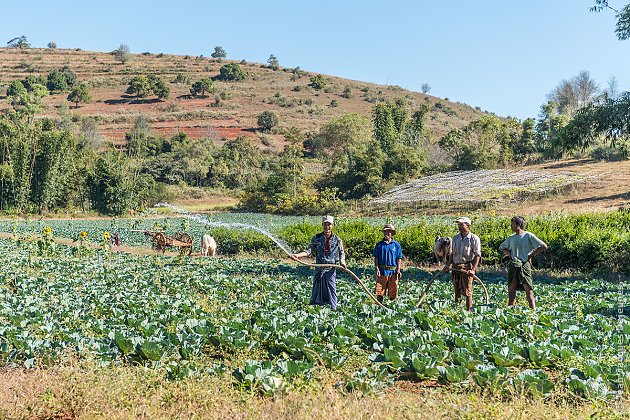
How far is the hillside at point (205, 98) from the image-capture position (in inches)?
3433

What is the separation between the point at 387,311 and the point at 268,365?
10.7 feet

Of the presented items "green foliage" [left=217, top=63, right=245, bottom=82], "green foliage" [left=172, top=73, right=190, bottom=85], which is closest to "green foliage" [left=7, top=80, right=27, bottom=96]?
"green foliage" [left=172, top=73, right=190, bottom=85]

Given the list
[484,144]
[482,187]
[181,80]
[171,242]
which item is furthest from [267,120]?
[171,242]

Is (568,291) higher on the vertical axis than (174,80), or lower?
lower

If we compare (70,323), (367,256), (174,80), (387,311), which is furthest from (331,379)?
(174,80)

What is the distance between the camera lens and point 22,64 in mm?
110500

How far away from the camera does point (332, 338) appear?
6898 mm

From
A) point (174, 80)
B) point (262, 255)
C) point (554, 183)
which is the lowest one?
point (262, 255)

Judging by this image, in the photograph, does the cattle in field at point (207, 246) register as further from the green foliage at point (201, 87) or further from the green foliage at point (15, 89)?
the green foliage at point (201, 87)

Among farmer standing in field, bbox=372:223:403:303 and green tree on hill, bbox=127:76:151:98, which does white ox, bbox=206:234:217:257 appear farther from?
green tree on hill, bbox=127:76:151:98

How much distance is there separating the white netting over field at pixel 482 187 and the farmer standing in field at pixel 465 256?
2951 cm

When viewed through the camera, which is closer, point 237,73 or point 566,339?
point 566,339

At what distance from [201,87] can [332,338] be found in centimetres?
9979

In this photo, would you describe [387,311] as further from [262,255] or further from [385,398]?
[262,255]
